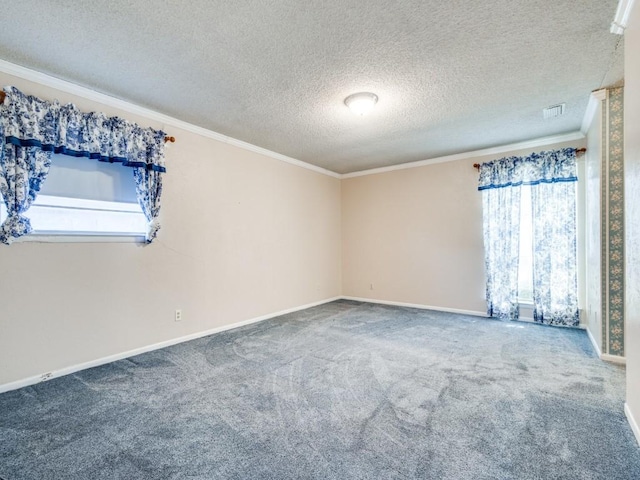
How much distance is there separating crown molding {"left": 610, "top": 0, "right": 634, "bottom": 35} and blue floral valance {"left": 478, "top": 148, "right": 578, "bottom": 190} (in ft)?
7.89

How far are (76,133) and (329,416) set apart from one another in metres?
3.19

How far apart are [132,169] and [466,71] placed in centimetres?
336

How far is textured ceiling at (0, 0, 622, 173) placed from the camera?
1.94 metres

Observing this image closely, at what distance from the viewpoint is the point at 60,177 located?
279 cm

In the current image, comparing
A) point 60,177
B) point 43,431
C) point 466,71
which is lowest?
point 43,431

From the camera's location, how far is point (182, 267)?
365cm

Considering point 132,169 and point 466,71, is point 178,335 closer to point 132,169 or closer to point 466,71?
point 132,169

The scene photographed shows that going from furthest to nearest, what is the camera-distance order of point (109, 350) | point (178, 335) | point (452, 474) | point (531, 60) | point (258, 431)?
point (178, 335) < point (109, 350) < point (531, 60) < point (258, 431) < point (452, 474)

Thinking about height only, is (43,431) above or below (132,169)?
below

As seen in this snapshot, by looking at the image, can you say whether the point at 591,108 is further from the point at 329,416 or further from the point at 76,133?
the point at 76,133

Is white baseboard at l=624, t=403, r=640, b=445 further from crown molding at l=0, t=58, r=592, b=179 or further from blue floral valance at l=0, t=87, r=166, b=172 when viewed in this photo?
blue floral valance at l=0, t=87, r=166, b=172

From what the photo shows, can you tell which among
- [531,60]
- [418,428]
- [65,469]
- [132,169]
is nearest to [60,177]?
[132,169]

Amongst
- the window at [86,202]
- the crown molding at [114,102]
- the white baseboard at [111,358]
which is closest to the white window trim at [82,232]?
the window at [86,202]

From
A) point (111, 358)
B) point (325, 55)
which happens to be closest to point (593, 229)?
point (325, 55)
